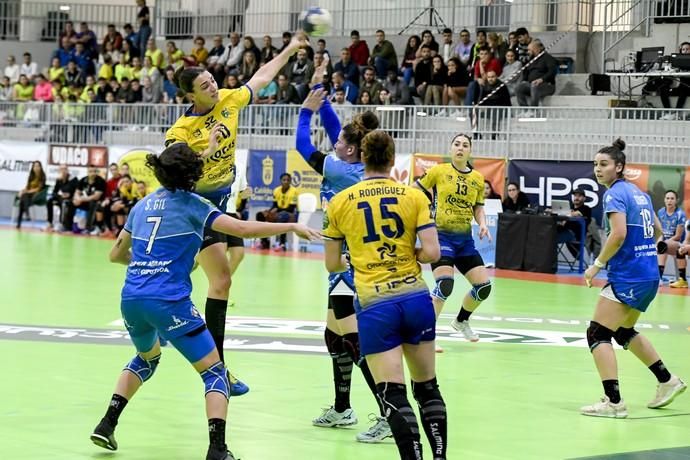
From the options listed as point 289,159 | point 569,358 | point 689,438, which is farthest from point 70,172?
point 689,438

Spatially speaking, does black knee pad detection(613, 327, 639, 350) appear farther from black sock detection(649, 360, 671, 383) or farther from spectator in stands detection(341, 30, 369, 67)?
spectator in stands detection(341, 30, 369, 67)

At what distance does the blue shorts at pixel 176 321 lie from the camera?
6430 millimetres

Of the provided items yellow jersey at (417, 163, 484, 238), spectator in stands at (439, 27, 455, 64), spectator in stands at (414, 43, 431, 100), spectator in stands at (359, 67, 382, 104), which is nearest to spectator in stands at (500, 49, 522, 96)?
spectator in stands at (439, 27, 455, 64)

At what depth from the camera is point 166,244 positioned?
6500 mm

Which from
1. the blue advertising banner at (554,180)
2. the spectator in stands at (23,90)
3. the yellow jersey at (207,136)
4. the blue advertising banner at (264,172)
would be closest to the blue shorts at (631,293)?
the yellow jersey at (207,136)

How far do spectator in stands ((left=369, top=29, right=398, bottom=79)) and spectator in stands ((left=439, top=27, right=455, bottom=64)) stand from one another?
1208 millimetres

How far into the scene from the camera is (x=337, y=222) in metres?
6.29

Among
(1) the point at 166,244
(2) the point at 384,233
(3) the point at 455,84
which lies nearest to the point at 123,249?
(1) the point at 166,244

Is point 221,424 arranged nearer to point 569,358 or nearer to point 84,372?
point 84,372

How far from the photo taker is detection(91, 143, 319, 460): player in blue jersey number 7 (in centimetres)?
643

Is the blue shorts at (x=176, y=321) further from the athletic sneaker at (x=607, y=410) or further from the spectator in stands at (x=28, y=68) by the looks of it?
the spectator in stands at (x=28, y=68)

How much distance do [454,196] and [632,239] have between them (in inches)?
135

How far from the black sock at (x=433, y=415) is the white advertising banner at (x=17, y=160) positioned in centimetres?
2682

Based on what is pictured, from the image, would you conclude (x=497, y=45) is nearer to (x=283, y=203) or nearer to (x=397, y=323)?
(x=283, y=203)
